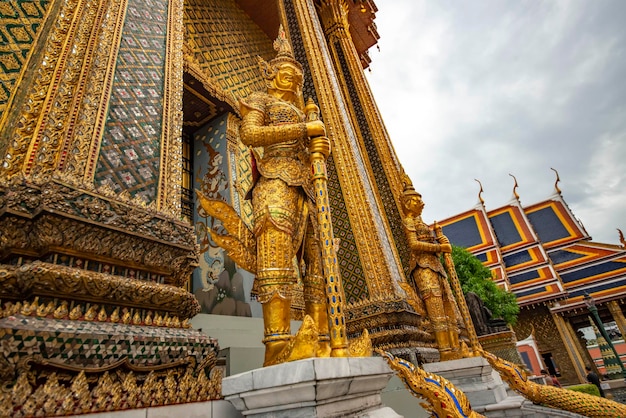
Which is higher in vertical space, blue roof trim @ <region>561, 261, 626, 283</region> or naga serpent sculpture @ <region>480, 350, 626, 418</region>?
blue roof trim @ <region>561, 261, 626, 283</region>

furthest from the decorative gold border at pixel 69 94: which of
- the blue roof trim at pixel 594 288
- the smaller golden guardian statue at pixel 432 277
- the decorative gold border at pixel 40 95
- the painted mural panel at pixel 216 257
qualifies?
the blue roof trim at pixel 594 288

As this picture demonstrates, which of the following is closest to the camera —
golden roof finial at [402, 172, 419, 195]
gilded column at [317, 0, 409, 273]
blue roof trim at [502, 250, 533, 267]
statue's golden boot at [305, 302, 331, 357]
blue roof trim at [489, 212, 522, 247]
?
statue's golden boot at [305, 302, 331, 357]

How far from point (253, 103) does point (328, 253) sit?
3.38 ft

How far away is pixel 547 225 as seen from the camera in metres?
16.7

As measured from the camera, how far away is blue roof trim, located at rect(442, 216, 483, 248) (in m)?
17.2

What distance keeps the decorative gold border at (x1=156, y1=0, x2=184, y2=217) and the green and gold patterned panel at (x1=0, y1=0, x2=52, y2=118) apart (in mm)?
605

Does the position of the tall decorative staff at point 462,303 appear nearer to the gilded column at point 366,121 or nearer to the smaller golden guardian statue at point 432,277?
the smaller golden guardian statue at point 432,277

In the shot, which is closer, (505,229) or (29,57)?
(29,57)

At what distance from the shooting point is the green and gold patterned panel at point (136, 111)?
1.50 m

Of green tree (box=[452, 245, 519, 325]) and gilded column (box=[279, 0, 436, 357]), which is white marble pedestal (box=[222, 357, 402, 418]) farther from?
green tree (box=[452, 245, 519, 325])

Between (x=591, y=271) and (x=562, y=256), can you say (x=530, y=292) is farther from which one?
(x=562, y=256)

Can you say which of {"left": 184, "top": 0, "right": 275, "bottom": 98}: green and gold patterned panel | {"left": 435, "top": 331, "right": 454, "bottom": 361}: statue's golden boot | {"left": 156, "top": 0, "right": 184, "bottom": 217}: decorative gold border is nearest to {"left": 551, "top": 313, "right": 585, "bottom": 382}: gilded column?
{"left": 435, "top": 331, "right": 454, "bottom": 361}: statue's golden boot

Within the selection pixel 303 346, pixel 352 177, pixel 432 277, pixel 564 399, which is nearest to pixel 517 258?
pixel 432 277

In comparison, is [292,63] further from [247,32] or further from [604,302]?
[604,302]
